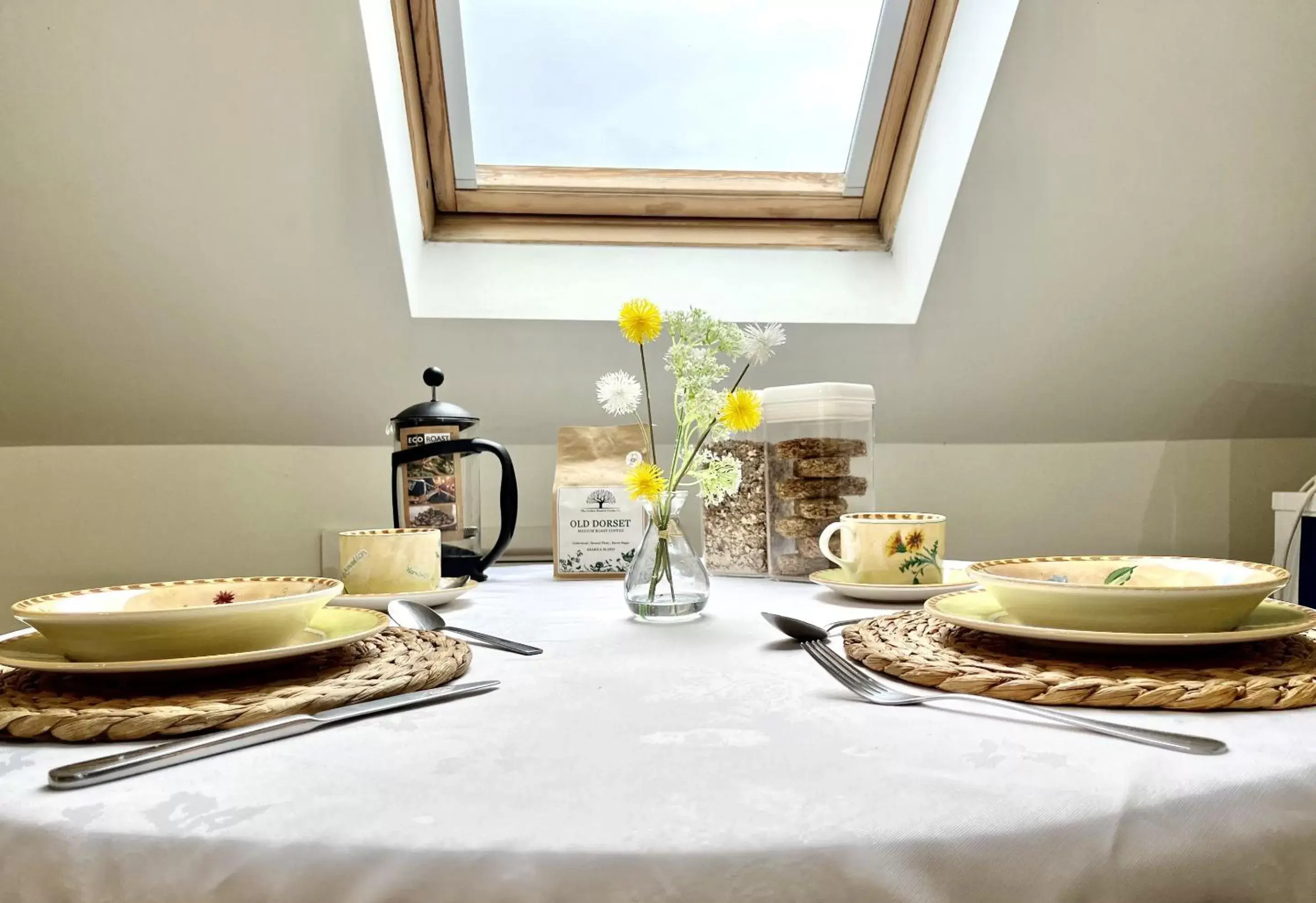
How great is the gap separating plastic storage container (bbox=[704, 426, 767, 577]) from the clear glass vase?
35 cm

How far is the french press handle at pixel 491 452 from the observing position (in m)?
→ 1.26

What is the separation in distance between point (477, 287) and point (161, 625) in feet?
4.13

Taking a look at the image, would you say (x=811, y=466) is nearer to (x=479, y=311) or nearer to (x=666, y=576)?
(x=666, y=576)

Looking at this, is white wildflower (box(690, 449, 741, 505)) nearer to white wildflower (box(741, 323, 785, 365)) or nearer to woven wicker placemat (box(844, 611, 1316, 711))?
white wildflower (box(741, 323, 785, 365))

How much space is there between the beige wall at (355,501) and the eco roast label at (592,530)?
0.48 metres

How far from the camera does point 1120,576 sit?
72cm

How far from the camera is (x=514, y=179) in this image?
1.79 meters

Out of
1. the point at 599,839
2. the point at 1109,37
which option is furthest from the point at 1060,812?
the point at 1109,37

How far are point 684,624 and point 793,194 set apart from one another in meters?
1.21

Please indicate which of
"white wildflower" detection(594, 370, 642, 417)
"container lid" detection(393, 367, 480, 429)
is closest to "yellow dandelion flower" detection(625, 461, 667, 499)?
"white wildflower" detection(594, 370, 642, 417)

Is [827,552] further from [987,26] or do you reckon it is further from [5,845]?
[987,26]

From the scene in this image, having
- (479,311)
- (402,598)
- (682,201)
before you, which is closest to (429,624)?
(402,598)

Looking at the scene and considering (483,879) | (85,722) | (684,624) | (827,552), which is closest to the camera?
(483,879)

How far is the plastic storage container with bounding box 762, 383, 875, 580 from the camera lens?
122cm
